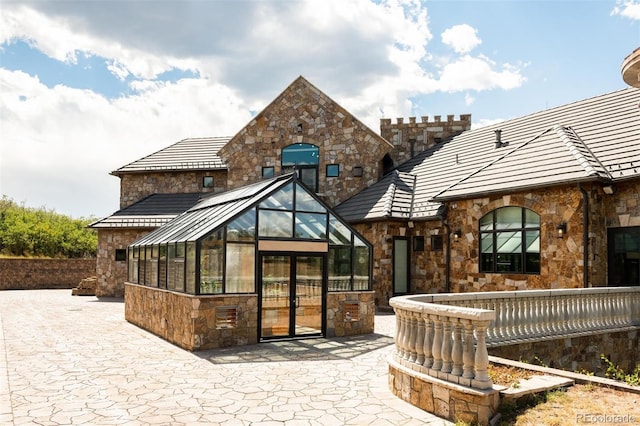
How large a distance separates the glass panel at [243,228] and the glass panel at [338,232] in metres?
2.10

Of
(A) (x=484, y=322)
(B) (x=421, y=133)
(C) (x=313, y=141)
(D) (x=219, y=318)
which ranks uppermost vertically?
(B) (x=421, y=133)

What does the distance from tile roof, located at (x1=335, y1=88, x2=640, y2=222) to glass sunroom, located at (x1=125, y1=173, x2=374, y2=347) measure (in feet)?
15.3

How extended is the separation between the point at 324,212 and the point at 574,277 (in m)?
6.25

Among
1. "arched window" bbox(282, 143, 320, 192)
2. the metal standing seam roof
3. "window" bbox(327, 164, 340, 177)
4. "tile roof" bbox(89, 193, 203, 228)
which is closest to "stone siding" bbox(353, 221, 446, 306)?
"window" bbox(327, 164, 340, 177)

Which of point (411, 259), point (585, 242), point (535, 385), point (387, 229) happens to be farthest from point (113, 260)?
point (535, 385)

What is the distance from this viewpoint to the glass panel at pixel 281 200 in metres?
12.0

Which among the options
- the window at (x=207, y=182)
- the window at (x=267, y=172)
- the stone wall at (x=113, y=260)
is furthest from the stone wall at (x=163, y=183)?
the stone wall at (x=113, y=260)

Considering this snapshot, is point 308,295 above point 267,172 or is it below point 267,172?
below

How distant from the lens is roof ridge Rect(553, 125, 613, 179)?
12.4 metres

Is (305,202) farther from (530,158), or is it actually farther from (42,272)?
(42,272)

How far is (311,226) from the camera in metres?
12.4

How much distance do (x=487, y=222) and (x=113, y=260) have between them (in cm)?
1699

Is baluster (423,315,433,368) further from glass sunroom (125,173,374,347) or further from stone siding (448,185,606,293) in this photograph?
stone siding (448,185,606,293)

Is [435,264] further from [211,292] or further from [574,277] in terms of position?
[211,292]
